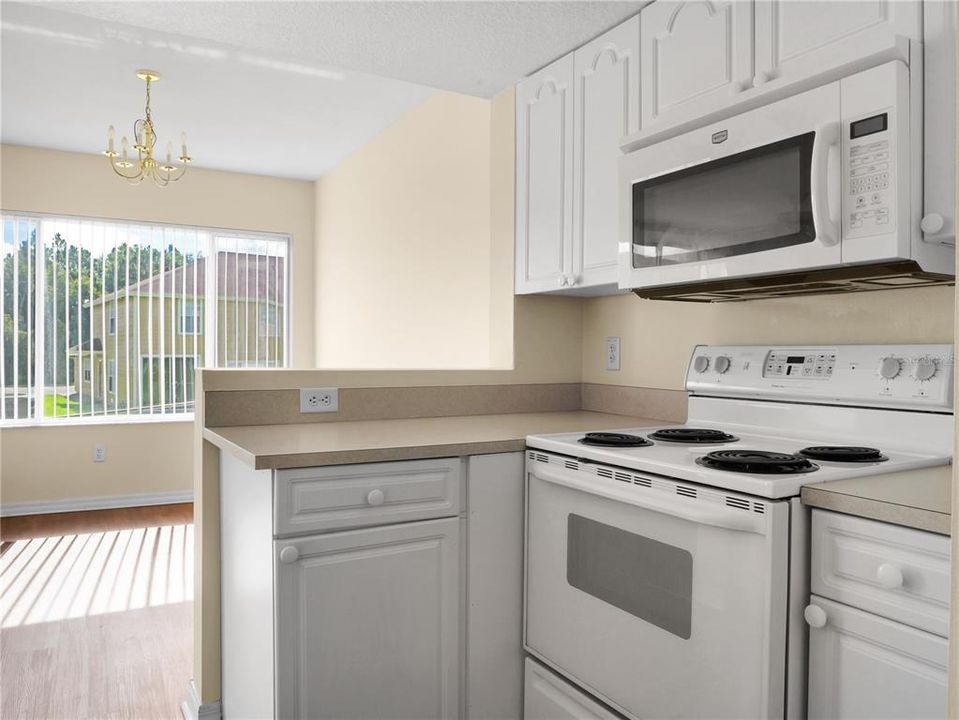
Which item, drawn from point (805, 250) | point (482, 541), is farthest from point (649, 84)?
point (482, 541)

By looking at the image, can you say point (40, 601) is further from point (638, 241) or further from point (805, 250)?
point (805, 250)

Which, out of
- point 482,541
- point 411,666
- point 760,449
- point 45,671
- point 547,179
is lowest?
point 45,671

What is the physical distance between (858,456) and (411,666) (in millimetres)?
1098

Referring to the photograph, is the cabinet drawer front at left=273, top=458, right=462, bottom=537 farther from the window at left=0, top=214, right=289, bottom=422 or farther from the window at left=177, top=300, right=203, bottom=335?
the window at left=177, top=300, right=203, bottom=335

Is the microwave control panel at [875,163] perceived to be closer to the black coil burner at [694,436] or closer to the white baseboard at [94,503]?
the black coil burner at [694,436]

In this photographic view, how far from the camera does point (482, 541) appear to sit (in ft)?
5.80

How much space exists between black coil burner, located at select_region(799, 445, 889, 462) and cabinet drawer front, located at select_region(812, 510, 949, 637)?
0.90 ft

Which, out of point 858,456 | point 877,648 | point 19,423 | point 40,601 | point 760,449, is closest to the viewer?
point 877,648

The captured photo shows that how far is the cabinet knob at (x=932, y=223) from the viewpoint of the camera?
50.5 inches

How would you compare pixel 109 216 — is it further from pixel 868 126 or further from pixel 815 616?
pixel 815 616

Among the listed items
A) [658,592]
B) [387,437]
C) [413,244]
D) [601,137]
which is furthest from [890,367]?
[413,244]

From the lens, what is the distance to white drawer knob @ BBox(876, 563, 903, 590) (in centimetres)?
105

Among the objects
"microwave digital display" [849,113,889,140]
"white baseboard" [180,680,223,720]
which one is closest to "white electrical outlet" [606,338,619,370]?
"microwave digital display" [849,113,889,140]

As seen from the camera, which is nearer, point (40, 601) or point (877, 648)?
point (877, 648)
